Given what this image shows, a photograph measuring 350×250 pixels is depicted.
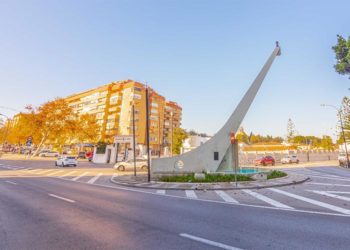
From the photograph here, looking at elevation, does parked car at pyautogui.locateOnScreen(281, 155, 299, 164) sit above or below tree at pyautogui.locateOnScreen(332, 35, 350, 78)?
below

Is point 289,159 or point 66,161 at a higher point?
point 66,161

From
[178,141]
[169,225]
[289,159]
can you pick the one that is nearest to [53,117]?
[178,141]

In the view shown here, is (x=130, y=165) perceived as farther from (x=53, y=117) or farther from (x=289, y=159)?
(x=289, y=159)

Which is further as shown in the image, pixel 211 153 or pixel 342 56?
pixel 342 56

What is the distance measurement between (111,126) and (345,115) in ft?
212

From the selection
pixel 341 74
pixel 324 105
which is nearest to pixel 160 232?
pixel 341 74

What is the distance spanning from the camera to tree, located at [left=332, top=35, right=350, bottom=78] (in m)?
18.2

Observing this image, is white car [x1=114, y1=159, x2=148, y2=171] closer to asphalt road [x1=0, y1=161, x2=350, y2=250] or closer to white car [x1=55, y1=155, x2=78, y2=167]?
white car [x1=55, y1=155, x2=78, y2=167]

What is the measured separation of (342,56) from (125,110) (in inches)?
2557

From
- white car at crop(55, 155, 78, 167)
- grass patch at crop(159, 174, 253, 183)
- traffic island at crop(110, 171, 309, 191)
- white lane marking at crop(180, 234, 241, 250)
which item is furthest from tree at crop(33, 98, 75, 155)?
white lane marking at crop(180, 234, 241, 250)

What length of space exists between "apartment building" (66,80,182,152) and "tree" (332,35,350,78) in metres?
52.8

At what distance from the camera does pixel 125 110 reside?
7612cm

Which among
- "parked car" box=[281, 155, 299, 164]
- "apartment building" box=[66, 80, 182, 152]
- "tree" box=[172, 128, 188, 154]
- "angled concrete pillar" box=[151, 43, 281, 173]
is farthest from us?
"apartment building" box=[66, 80, 182, 152]

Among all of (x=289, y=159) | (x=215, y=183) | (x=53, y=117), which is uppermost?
(x=53, y=117)
